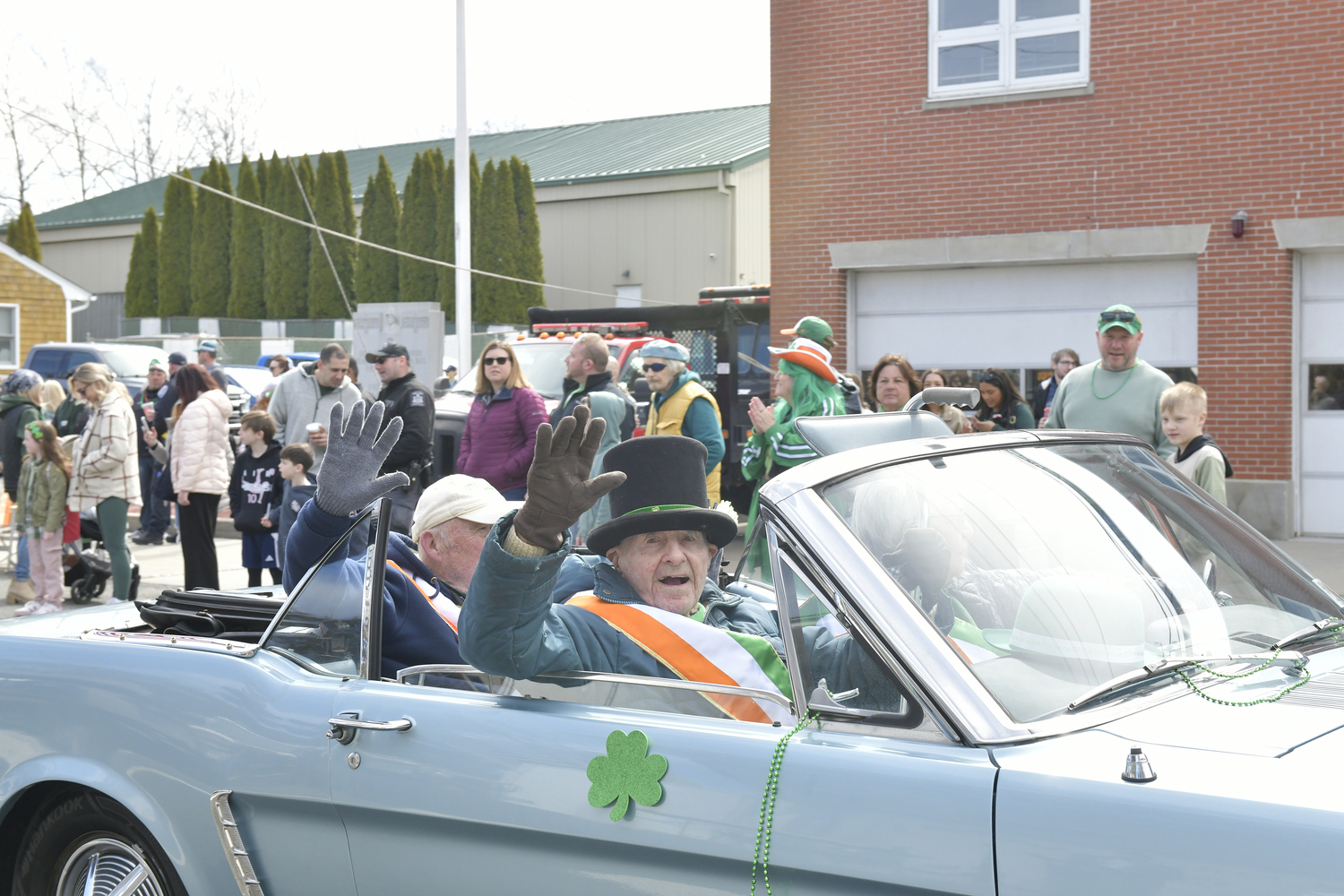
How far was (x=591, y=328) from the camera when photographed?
14.0 m

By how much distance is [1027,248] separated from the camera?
41.7ft

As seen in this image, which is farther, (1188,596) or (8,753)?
(8,753)

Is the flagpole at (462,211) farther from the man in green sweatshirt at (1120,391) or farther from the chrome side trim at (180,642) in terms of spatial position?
the chrome side trim at (180,642)

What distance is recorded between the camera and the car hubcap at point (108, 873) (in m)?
3.04

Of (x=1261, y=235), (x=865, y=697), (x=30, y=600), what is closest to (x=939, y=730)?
(x=865, y=697)

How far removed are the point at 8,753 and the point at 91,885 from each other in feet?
1.31

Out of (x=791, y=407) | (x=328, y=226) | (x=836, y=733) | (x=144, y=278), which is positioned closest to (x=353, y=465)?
(x=836, y=733)

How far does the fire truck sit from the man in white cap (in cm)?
837

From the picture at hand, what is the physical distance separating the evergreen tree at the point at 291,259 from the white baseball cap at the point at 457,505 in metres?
36.7

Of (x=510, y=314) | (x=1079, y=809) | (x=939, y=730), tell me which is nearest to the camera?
(x=1079, y=809)

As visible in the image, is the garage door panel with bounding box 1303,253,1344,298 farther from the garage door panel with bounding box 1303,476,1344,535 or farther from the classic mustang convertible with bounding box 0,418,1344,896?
the classic mustang convertible with bounding box 0,418,1344,896

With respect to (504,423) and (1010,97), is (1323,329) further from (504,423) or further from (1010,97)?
(504,423)

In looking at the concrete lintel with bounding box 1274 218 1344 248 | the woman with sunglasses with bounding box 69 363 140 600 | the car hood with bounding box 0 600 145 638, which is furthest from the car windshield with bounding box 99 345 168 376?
the car hood with bounding box 0 600 145 638

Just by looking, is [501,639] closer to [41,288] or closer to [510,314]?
[41,288]
